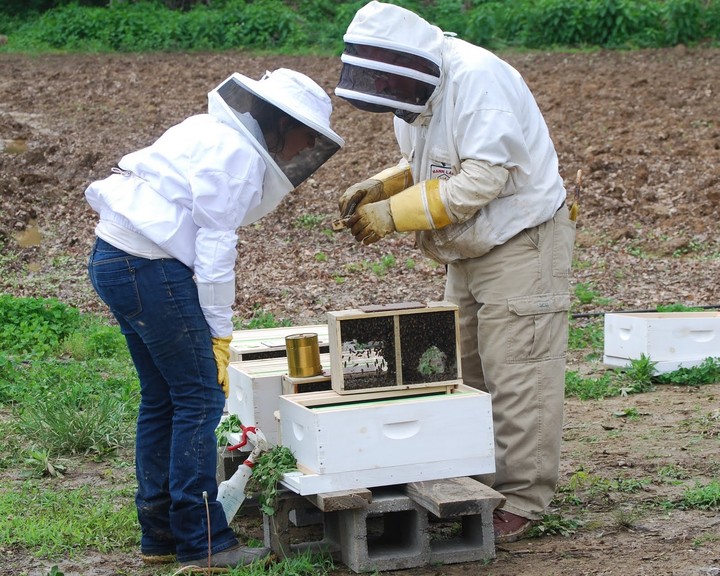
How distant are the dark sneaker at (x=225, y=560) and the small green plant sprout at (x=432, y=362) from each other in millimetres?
883

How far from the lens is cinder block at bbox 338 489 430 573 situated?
358 centimetres

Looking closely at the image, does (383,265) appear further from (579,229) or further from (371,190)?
(371,190)

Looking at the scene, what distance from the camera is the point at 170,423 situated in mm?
3818

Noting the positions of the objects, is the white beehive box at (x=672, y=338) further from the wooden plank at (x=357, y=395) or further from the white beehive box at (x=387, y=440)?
the white beehive box at (x=387, y=440)

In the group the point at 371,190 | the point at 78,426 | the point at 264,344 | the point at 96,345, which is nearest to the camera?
the point at 371,190

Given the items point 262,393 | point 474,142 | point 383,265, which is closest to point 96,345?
point 383,265

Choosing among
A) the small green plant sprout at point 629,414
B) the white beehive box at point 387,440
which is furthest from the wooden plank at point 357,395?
the small green plant sprout at point 629,414

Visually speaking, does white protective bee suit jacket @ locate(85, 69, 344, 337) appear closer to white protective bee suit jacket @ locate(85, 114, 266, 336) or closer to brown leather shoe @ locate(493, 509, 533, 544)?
white protective bee suit jacket @ locate(85, 114, 266, 336)

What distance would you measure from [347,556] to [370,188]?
147 cm

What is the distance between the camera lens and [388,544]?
3.82m

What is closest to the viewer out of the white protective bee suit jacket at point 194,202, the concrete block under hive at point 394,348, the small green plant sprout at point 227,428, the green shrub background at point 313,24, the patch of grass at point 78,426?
the white protective bee suit jacket at point 194,202

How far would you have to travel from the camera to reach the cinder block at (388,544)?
358cm

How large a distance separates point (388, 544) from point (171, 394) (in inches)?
38.5

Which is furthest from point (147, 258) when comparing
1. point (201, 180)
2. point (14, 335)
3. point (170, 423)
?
point (14, 335)
